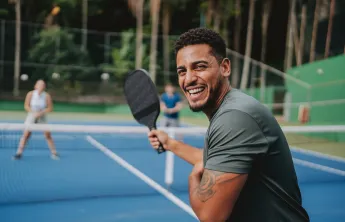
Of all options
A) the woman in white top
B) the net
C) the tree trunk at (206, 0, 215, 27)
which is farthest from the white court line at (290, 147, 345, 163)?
the tree trunk at (206, 0, 215, 27)

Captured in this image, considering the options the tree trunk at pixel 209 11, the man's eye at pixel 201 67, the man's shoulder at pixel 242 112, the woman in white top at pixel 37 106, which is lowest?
the woman in white top at pixel 37 106

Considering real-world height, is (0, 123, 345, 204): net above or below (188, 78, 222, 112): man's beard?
below

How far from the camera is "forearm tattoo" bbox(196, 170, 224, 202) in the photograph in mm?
1469

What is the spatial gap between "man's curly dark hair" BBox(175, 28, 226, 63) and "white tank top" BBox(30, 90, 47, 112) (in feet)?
22.7

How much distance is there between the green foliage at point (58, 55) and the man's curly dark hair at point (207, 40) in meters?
30.0

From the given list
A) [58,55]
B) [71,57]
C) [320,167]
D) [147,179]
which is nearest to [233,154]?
[147,179]

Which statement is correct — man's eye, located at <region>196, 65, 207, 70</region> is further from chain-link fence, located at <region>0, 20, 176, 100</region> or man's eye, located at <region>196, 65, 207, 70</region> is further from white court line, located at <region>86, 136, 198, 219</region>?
chain-link fence, located at <region>0, 20, 176, 100</region>

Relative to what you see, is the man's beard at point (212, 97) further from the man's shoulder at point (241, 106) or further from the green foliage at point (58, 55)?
the green foliage at point (58, 55)

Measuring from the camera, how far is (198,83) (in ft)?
5.86

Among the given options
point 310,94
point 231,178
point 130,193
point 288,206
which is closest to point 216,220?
point 231,178

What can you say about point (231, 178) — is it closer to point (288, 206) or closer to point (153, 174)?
point (288, 206)

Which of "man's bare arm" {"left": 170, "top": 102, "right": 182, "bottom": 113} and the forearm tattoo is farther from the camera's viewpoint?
"man's bare arm" {"left": 170, "top": 102, "right": 182, "bottom": 113}

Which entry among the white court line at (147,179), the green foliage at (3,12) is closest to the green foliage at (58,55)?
the green foliage at (3,12)

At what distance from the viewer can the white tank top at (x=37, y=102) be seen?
800cm
